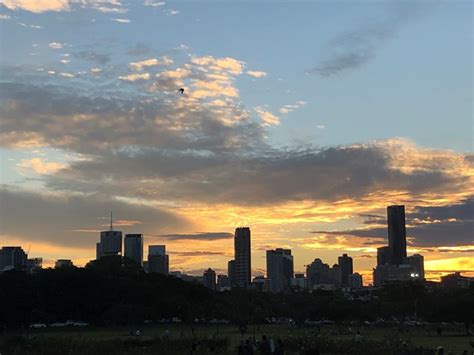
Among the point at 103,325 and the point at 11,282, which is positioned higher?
the point at 11,282

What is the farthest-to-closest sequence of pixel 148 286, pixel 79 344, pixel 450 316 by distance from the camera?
pixel 148 286, pixel 450 316, pixel 79 344

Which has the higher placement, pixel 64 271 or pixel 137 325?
pixel 64 271

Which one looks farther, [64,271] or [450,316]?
[64,271]

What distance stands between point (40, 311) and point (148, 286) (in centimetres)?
2374

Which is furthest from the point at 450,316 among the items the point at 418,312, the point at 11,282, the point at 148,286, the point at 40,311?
the point at 11,282

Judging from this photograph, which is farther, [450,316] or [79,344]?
[450,316]

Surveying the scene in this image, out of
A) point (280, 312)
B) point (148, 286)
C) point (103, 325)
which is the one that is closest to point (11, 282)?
point (103, 325)

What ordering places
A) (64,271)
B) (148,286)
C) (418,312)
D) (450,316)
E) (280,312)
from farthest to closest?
(280,312), (418,312), (148,286), (64,271), (450,316)

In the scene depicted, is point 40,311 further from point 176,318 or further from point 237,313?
point 237,313

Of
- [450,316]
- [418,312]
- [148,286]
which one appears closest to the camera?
[450,316]

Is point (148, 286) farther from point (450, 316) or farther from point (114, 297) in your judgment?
point (450, 316)

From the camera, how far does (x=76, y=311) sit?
10531cm

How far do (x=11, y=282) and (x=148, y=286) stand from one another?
24.1 meters

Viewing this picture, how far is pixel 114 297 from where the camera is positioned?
4274 inches
